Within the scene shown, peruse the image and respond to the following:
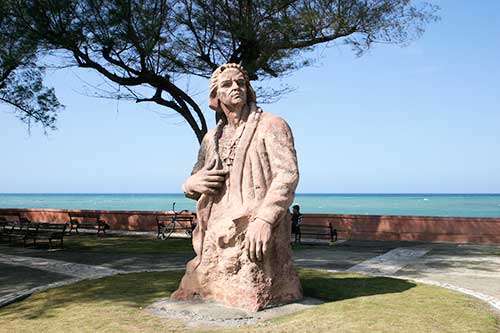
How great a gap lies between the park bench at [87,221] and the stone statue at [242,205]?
547 inches

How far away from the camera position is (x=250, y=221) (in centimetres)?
632

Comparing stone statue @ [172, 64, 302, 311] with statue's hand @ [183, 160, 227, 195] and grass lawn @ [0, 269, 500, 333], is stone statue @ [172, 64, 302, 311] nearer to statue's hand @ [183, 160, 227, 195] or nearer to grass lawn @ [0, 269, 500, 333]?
statue's hand @ [183, 160, 227, 195]

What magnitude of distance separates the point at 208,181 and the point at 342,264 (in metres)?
5.69

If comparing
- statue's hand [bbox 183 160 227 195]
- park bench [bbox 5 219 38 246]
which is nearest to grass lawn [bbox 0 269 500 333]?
statue's hand [bbox 183 160 227 195]

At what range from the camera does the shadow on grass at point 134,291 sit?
273 inches

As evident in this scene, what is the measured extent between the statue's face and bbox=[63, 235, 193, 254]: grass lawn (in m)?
8.20

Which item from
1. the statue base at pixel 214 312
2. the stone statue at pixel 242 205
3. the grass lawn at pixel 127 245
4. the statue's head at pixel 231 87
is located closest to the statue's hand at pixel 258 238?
the stone statue at pixel 242 205

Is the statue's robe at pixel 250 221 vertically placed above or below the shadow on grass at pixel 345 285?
above

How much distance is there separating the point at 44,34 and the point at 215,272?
35.5ft

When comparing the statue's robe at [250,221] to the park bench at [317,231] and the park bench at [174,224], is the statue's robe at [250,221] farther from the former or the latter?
the park bench at [174,224]

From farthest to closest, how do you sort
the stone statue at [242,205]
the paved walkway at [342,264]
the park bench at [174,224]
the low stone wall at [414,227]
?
1. the park bench at [174,224]
2. the low stone wall at [414,227]
3. the paved walkway at [342,264]
4. the stone statue at [242,205]

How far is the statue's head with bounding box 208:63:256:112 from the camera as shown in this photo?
680 centimetres

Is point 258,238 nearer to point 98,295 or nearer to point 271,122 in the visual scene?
point 271,122

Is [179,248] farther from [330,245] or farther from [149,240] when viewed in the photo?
[330,245]
